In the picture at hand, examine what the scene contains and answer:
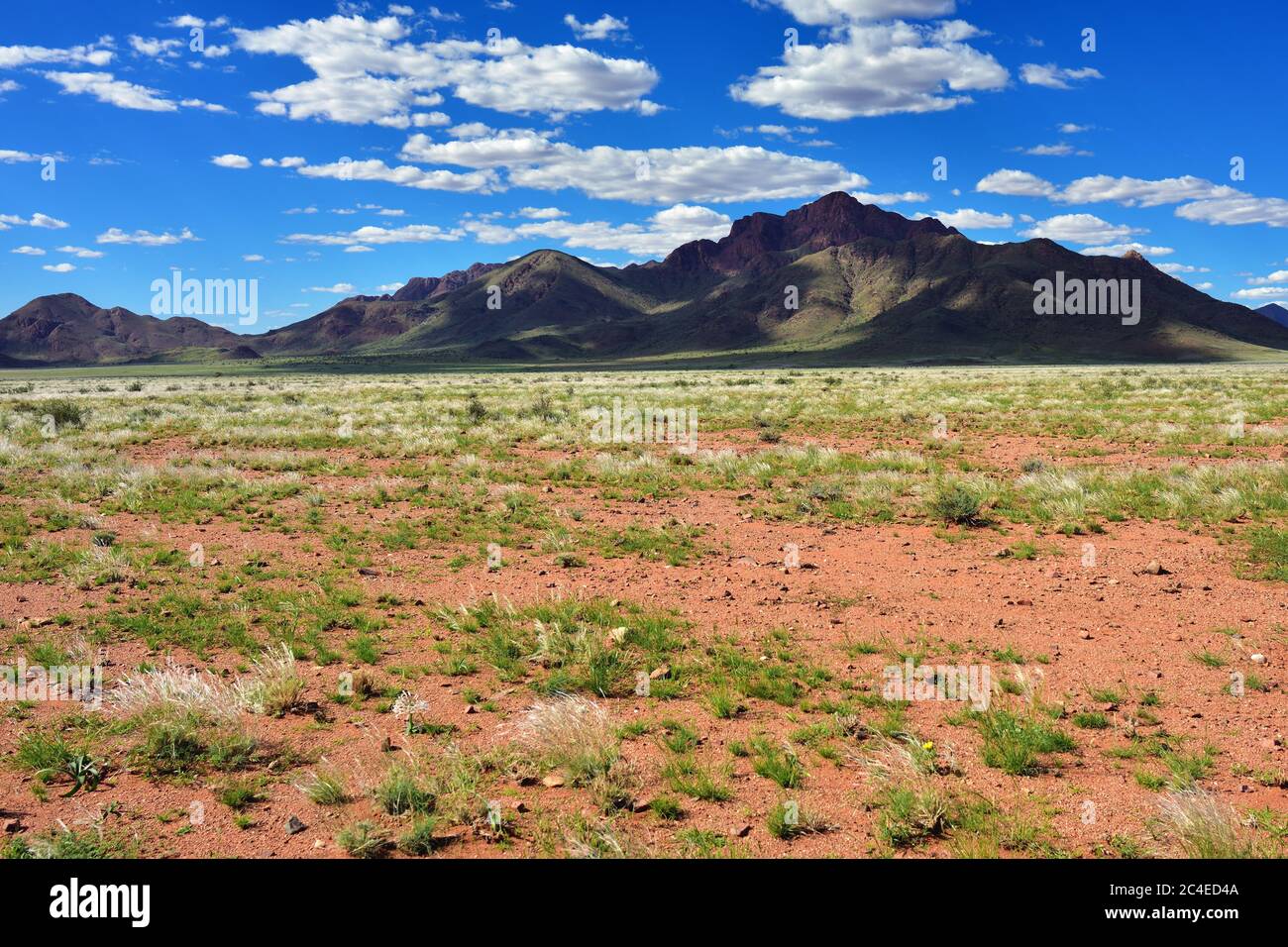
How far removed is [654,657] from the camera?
7.47m

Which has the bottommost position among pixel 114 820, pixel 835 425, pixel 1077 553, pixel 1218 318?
pixel 114 820

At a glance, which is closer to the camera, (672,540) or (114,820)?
(114,820)

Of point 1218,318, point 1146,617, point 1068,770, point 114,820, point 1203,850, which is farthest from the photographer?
point 1218,318

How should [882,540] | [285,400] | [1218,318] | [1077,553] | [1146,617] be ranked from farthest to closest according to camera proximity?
[1218,318], [285,400], [882,540], [1077,553], [1146,617]

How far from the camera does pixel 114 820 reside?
480cm

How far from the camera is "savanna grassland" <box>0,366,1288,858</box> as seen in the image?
15.6 ft

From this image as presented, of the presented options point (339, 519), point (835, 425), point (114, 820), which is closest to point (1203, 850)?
point (114, 820)

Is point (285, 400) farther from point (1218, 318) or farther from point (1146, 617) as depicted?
point (1218, 318)

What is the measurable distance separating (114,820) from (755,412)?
26.0 metres

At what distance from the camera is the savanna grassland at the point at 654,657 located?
15.6 feet
